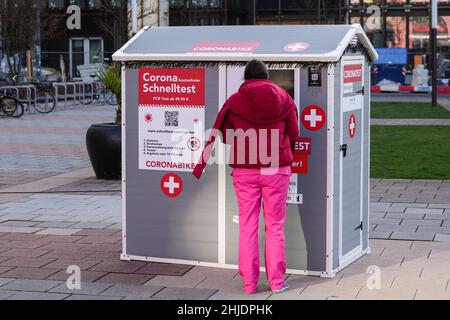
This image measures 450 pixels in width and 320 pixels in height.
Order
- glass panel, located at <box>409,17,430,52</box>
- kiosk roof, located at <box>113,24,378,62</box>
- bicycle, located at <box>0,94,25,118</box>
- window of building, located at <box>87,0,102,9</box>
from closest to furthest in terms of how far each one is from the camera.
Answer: kiosk roof, located at <box>113,24,378,62</box> → bicycle, located at <box>0,94,25,118</box> → glass panel, located at <box>409,17,430,52</box> → window of building, located at <box>87,0,102,9</box>

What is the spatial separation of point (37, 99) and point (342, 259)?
2244cm

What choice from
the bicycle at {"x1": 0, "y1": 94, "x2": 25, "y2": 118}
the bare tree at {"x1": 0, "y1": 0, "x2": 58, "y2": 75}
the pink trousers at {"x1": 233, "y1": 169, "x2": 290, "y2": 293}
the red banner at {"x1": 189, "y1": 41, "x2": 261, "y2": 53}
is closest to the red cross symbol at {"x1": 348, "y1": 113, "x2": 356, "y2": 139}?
the red banner at {"x1": 189, "y1": 41, "x2": 261, "y2": 53}

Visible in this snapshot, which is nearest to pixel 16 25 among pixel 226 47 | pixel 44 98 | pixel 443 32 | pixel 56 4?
pixel 44 98

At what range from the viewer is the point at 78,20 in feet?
182

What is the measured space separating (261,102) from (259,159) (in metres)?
0.41

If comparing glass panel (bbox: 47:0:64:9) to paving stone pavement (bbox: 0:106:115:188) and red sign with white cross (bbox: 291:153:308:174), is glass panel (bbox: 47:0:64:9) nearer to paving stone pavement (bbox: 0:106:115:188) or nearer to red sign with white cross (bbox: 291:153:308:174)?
paving stone pavement (bbox: 0:106:115:188)

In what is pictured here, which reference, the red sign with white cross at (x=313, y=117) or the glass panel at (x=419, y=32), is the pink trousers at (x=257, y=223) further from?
the glass panel at (x=419, y=32)

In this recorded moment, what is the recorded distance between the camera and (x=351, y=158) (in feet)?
26.5

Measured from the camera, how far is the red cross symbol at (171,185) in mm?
8031

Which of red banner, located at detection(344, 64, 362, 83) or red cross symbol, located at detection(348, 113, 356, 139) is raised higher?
red banner, located at detection(344, 64, 362, 83)

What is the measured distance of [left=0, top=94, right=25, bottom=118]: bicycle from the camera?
1032 inches

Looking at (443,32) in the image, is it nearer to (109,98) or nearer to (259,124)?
(109,98)

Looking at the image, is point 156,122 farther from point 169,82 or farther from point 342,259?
point 342,259
